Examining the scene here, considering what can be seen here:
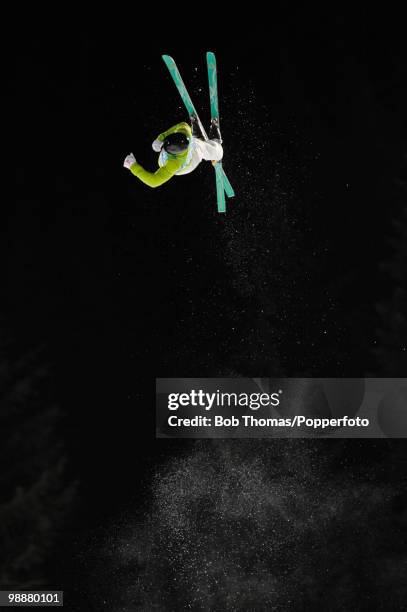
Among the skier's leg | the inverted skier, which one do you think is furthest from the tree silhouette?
the inverted skier

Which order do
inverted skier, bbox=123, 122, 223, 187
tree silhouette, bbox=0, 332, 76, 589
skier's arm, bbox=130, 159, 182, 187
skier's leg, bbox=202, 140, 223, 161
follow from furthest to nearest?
1. tree silhouette, bbox=0, 332, 76, 589
2. skier's leg, bbox=202, 140, 223, 161
3. skier's arm, bbox=130, 159, 182, 187
4. inverted skier, bbox=123, 122, 223, 187

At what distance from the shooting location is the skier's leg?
686 centimetres

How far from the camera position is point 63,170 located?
15234 millimetres

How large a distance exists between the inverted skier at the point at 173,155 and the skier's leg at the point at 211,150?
0.03m

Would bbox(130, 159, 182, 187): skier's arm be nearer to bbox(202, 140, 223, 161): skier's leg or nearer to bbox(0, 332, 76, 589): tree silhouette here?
bbox(202, 140, 223, 161): skier's leg

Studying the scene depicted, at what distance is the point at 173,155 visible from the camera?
6.23 metres

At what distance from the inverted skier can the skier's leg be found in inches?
1.2

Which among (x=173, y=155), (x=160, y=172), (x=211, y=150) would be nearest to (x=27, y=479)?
(x=211, y=150)

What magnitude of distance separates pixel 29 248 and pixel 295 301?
408 cm

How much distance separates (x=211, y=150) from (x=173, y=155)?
77 centimetres

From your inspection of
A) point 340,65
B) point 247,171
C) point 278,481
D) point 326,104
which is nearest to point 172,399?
point 278,481

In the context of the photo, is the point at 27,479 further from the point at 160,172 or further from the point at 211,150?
the point at 160,172

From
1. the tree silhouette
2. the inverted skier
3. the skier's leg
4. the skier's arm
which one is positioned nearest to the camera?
the inverted skier

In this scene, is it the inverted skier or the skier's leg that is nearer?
the inverted skier
